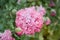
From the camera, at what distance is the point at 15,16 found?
37.8 inches

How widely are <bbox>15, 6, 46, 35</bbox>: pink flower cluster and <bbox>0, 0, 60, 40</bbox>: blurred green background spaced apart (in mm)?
30

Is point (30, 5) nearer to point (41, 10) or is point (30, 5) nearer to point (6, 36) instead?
point (41, 10)

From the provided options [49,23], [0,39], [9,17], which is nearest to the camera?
[0,39]

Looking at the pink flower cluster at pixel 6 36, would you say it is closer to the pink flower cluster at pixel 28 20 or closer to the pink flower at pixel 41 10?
the pink flower cluster at pixel 28 20

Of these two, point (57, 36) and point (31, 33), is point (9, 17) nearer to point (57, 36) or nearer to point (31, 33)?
point (31, 33)

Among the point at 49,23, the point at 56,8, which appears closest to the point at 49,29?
the point at 49,23

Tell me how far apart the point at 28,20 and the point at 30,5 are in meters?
0.19

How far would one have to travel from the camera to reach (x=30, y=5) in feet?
3.57

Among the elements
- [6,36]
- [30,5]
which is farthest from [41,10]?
[6,36]

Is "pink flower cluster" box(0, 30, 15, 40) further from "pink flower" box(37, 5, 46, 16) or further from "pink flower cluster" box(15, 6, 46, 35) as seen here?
"pink flower" box(37, 5, 46, 16)

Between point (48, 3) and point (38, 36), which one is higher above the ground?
point (48, 3)

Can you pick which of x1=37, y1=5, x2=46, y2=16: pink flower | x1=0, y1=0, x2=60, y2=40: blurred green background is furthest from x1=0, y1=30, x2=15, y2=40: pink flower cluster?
x1=37, y1=5, x2=46, y2=16: pink flower

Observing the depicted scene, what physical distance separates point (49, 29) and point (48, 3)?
0.17 m

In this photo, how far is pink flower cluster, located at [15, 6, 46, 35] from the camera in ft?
2.99
